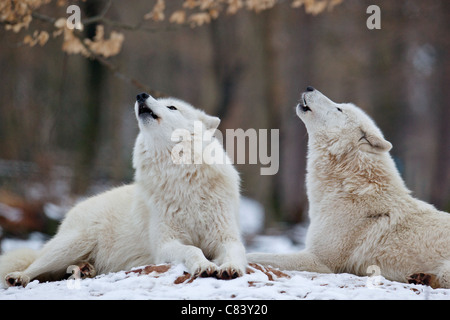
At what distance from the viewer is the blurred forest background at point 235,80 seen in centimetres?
1180

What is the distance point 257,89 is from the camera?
1226 cm

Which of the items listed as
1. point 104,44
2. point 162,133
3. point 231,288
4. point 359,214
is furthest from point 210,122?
point 104,44

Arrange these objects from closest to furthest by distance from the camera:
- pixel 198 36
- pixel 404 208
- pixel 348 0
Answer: pixel 404 208 < pixel 348 0 < pixel 198 36

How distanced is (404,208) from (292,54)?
44.5 feet

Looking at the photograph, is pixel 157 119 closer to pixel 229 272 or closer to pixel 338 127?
pixel 229 272

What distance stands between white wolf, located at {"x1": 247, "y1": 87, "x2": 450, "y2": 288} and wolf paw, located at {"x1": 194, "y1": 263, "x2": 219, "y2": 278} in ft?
3.10

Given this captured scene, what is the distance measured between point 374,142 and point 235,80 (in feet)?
35.5

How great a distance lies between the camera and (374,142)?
198 inches

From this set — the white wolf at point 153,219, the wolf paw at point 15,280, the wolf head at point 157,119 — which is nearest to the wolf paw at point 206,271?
the white wolf at point 153,219

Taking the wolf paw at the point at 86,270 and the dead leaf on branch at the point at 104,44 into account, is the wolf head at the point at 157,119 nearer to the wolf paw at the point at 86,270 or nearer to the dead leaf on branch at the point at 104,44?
the wolf paw at the point at 86,270
